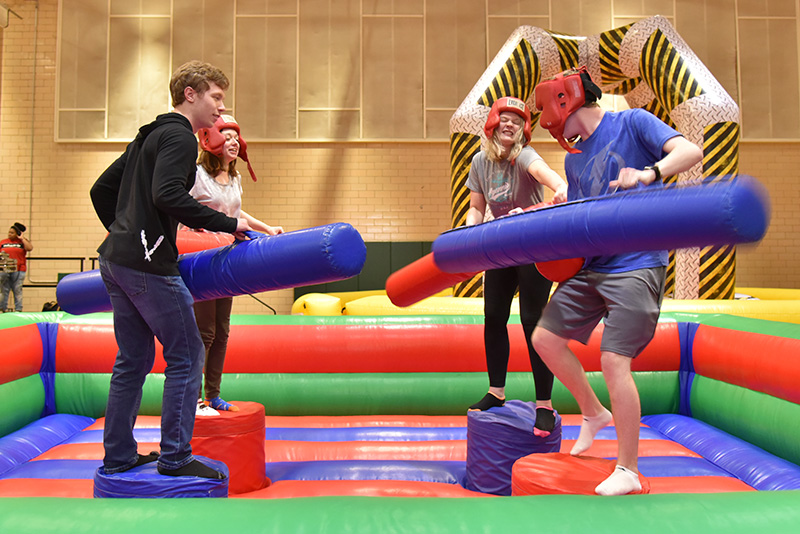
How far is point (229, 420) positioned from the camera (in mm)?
2061

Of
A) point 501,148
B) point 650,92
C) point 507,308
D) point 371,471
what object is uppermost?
point 650,92

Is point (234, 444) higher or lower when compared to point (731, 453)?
higher

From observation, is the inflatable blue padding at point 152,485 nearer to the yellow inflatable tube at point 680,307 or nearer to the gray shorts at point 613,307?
the gray shorts at point 613,307

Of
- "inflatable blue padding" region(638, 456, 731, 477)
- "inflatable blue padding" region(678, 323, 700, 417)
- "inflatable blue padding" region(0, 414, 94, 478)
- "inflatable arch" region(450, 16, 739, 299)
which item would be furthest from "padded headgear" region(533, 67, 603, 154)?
"inflatable arch" region(450, 16, 739, 299)

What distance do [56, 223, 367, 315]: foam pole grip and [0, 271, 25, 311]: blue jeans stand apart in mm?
7335

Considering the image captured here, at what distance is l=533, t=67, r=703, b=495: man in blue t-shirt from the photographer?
150 cm

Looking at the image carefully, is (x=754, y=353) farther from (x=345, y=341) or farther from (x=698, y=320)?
(x=345, y=341)

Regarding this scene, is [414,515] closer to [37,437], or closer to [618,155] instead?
[618,155]

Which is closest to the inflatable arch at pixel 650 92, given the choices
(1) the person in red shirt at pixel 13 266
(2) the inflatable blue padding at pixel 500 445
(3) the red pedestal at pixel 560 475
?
(2) the inflatable blue padding at pixel 500 445

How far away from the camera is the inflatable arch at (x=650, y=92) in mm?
5062

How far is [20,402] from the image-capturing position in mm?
2691

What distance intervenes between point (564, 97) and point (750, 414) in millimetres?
1642

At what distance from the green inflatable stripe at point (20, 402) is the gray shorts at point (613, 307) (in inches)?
94.2

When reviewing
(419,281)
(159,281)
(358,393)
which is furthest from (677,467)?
(159,281)
